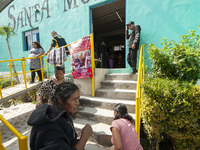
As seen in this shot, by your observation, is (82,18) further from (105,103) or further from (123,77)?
(105,103)

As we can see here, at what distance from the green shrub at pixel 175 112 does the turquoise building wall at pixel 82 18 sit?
8.69 ft

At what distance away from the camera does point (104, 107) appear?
320 centimetres

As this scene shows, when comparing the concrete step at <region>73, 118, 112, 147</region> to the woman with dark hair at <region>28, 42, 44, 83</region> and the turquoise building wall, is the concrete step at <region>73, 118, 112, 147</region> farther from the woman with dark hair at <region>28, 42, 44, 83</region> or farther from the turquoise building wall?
the woman with dark hair at <region>28, 42, 44, 83</region>

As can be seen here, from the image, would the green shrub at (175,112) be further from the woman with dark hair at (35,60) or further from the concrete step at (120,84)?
the woman with dark hair at (35,60)

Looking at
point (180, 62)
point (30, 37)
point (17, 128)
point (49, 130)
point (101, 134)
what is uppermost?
point (30, 37)

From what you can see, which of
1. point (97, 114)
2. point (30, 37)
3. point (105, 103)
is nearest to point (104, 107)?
point (105, 103)

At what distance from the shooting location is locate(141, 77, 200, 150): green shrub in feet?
6.38

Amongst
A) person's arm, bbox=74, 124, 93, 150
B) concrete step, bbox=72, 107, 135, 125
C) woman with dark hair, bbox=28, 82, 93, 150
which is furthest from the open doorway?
woman with dark hair, bbox=28, 82, 93, 150

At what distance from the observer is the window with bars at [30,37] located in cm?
742

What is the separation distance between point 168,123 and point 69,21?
6084 mm

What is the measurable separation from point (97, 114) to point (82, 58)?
1.82 m

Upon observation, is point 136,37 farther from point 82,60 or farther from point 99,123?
point 99,123

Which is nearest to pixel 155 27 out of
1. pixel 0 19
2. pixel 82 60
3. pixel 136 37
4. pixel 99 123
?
pixel 136 37

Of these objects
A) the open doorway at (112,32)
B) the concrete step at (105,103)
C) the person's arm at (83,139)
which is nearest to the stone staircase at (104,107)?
the concrete step at (105,103)
